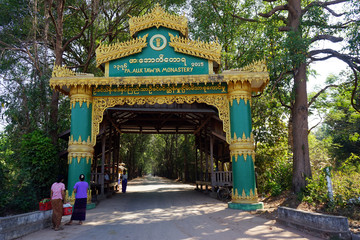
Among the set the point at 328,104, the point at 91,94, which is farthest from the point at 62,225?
the point at 328,104

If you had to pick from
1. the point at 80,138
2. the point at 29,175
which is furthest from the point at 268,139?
the point at 29,175

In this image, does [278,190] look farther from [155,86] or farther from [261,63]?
[155,86]

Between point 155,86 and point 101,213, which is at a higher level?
point 155,86

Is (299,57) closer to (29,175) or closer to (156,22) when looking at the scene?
(156,22)

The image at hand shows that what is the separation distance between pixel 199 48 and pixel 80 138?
6.06m

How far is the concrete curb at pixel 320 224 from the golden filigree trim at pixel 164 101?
440 centimetres

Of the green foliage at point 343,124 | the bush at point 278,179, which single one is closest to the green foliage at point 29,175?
the bush at point 278,179

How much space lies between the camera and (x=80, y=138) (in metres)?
10.3

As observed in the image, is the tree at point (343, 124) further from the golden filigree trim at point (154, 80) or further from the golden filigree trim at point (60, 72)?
the golden filigree trim at point (60, 72)

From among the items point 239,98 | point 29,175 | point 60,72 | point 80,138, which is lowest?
point 29,175

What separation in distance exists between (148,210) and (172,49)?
6.60 meters

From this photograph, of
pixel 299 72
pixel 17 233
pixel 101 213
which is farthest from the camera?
pixel 299 72

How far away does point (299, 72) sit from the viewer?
11.6 m

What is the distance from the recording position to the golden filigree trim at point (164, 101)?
10.6 meters
